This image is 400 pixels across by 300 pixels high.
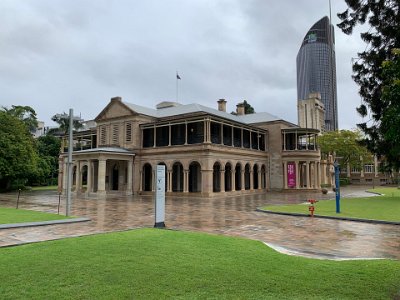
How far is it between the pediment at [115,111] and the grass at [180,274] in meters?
30.0

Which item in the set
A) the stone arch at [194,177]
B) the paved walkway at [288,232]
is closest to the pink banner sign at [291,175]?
the stone arch at [194,177]

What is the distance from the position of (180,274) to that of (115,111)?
34.1m

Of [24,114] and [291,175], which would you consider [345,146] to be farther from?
[24,114]

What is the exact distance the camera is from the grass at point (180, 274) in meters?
4.50

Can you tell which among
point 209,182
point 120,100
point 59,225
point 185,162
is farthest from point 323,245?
point 120,100

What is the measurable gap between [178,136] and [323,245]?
27.3m

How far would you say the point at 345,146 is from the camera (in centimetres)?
5812

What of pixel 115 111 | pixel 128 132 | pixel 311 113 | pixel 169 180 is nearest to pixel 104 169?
pixel 128 132

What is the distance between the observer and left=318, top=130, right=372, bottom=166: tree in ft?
190

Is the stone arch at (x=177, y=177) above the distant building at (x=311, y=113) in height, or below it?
below

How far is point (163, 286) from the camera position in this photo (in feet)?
15.4

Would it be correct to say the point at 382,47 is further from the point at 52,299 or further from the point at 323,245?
the point at 52,299

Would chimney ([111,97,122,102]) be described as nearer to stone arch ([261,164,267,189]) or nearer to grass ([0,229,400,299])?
stone arch ([261,164,267,189])

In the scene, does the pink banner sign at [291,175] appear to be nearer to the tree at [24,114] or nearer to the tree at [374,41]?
the tree at [374,41]
